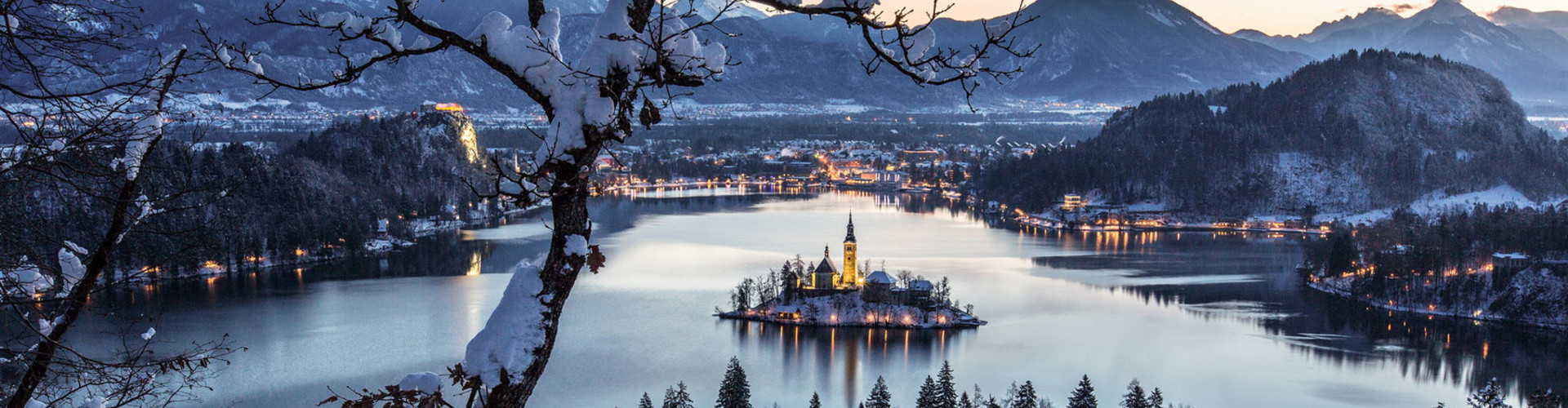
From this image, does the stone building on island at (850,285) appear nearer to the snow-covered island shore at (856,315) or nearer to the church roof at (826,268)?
the church roof at (826,268)

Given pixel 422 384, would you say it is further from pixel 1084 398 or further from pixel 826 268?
pixel 826 268

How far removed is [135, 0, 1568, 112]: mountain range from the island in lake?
60.1 metres

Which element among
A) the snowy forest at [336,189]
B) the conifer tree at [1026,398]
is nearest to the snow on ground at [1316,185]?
the snowy forest at [336,189]

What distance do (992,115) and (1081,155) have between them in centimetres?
6012

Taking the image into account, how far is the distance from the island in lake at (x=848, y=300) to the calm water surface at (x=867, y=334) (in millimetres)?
629

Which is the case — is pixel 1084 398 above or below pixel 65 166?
below

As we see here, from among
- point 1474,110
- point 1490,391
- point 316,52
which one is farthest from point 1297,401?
point 316,52

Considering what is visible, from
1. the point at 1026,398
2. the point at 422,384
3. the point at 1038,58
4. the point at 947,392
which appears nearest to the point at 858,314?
the point at 947,392

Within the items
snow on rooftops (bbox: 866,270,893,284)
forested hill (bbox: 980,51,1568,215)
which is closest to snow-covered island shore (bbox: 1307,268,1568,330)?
snow on rooftops (bbox: 866,270,893,284)

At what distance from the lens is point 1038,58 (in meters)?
94.4

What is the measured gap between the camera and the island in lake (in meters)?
22.5

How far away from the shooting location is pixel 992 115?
11569 centimetres

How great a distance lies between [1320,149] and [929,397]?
140ft

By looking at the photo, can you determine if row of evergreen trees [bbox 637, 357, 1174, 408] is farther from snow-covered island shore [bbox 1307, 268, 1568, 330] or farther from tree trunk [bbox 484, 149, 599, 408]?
snow-covered island shore [bbox 1307, 268, 1568, 330]
